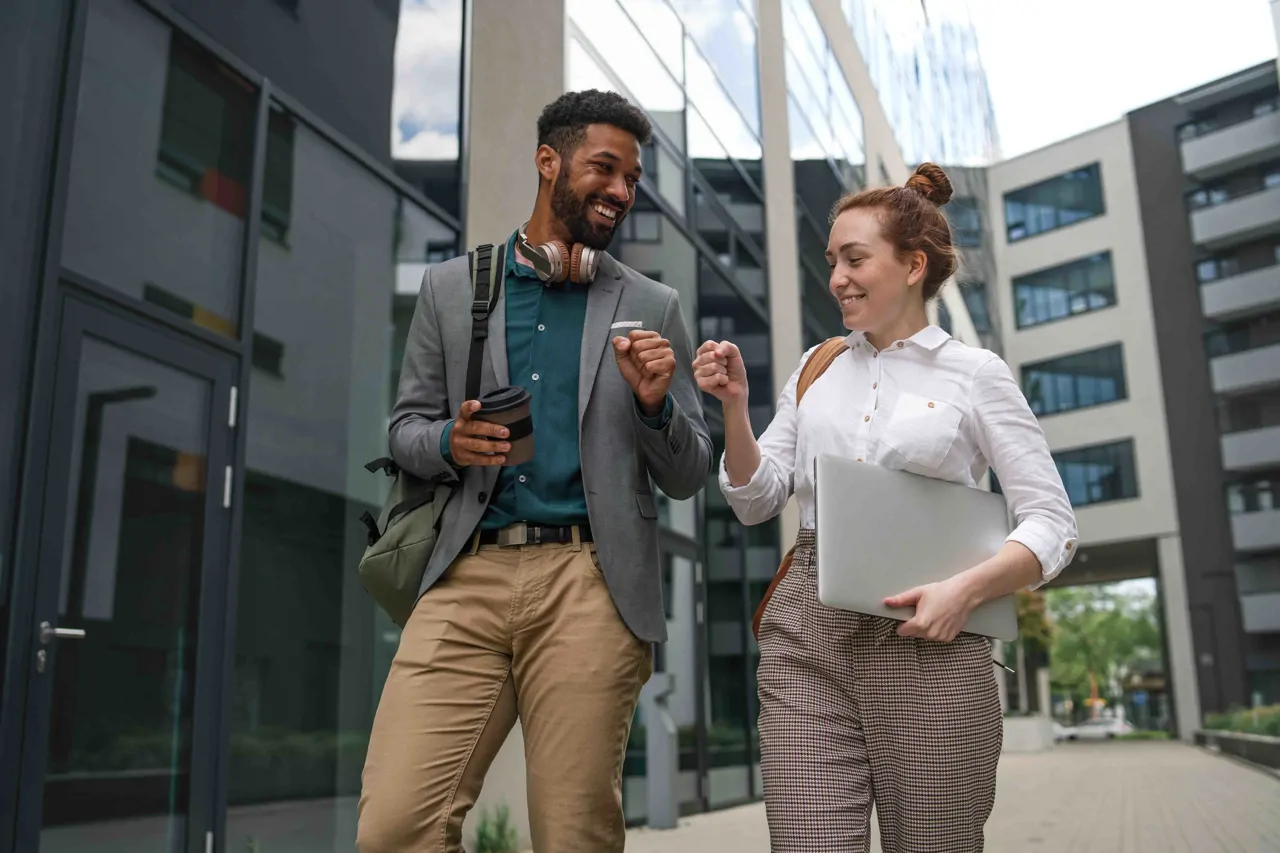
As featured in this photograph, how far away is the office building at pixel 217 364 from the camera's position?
14.7 ft

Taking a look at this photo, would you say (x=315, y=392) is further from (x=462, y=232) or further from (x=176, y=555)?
(x=462, y=232)

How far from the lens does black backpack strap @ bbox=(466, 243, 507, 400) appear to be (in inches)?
101

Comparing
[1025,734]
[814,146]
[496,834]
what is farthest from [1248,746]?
[496,834]

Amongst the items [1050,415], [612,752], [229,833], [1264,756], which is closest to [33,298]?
[229,833]

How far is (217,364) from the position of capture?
535cm

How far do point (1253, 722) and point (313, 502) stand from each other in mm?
22557

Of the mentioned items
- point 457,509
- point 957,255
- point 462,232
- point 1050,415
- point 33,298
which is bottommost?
point 457,509

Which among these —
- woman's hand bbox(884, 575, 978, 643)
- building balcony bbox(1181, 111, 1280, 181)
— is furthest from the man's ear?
building balcony bbox(1181, 111, 1280, 181)

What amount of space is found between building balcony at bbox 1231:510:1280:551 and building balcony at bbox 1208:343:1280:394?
142 inches

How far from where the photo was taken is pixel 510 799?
6.81 m

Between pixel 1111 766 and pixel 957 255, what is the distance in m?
20.3

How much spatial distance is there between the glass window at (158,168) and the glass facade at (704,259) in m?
3.36

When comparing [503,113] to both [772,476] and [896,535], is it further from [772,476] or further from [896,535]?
[896,535]

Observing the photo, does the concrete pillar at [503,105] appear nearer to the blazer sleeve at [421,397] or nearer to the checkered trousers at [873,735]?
the blazer sleeve at [421,397]
